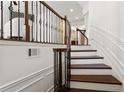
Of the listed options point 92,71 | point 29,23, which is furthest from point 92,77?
point 29,23

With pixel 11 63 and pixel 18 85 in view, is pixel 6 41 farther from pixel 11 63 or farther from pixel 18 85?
pixel 18 85

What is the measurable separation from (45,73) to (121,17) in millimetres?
1822

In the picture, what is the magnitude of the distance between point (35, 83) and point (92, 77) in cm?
110

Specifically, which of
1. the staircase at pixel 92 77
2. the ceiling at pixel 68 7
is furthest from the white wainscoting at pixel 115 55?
the ceiling at pixel 68 7

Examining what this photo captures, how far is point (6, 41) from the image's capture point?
6.16 feet

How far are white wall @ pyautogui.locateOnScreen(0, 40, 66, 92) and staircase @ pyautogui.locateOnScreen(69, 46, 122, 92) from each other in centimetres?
58

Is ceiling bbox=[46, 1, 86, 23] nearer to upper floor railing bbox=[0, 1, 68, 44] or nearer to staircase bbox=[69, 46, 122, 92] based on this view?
upper floor railing bbox=[0, 1, 68, 44]

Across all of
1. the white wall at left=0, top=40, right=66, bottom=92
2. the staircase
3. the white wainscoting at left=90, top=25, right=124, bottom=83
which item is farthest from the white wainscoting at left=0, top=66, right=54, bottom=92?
the white wainscoting at left=90, top=25, right=124, bottom=83

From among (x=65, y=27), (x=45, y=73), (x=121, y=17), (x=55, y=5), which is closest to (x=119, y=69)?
(x=121, y=17)

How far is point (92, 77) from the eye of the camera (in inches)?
121

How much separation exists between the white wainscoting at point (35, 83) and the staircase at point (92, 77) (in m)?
0.55

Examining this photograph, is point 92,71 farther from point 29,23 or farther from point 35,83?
point 29,23

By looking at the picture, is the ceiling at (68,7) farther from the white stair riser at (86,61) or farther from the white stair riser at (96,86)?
the white stair riser at (96,86)

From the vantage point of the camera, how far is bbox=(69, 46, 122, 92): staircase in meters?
2.72
